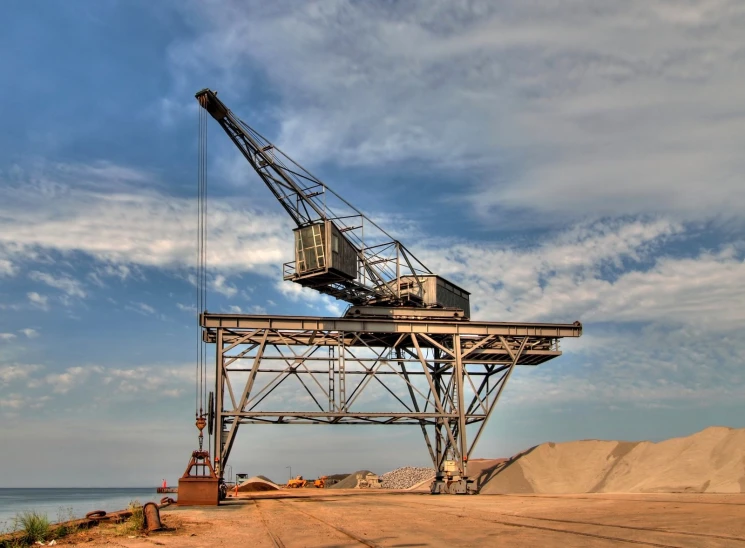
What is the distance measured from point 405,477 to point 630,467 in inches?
858

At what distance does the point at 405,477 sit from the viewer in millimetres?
55188

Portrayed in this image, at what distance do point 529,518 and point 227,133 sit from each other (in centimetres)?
2652

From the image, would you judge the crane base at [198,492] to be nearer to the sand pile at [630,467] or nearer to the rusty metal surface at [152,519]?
the rusty metal surface at [152,519]

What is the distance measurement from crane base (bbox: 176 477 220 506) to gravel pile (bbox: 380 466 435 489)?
94.0ft

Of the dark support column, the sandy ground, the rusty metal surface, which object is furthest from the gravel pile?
the rusty metal surface

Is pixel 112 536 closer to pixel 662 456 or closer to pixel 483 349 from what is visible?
pixel 483 349

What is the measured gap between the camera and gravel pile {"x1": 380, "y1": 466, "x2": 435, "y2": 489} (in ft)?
177

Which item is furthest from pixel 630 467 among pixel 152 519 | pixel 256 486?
pixel 152 519

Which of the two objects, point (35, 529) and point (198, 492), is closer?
point (35, 529)

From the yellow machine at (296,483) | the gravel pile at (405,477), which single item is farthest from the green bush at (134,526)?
the yellow machine at (296,483)

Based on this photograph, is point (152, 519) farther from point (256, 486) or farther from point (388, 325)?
point (256, 486)

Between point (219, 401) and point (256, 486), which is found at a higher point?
point (219, 401)

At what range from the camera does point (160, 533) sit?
15.6 m

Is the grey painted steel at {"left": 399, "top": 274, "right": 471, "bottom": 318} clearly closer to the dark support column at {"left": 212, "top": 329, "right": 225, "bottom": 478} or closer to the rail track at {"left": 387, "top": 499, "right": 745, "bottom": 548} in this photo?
the dark support column at {"left": 212, "top": 329, "right": 225, "bottom": 478}
